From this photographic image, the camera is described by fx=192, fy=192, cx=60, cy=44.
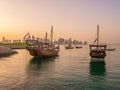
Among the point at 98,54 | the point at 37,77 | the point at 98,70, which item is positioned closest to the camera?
the point at 37,77

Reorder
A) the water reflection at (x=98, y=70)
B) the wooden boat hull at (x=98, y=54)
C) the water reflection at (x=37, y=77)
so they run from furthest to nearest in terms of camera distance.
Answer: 1. the wooden boat hull at (x=98, y=54)
2. the water reflection at (x=98, y=70)
3. the water reflection at (x=37, y=77)

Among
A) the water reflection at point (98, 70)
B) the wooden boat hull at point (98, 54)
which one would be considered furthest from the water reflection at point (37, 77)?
the wooden boat hull at point (98, 54)

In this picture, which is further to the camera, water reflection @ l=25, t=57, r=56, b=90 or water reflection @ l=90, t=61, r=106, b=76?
water reflection @ l=90, t=61, r=106, b=76

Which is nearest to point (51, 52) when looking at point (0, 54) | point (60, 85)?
point (0, 54)

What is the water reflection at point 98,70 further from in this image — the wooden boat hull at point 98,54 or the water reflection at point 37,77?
the wooden boat hull at point 98,54

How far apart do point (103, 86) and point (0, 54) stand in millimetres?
54911

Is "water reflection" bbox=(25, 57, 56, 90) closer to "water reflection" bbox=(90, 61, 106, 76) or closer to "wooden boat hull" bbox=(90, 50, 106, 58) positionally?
"water reflection" bbox=(90, 61, 106, 76)

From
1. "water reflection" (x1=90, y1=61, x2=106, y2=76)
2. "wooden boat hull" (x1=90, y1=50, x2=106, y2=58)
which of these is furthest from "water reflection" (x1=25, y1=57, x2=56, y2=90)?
"wooden boat hull" (x1=90, y1=50, x2=106, y2=58)

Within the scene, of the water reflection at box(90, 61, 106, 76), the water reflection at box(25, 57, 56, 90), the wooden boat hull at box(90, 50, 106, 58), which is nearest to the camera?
the water reflection at box(25, 57, 56, 90)

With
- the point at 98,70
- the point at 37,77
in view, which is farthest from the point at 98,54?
the point at 37,77

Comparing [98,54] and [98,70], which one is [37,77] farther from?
[98,54]

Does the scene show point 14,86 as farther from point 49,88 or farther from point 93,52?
point 93,52

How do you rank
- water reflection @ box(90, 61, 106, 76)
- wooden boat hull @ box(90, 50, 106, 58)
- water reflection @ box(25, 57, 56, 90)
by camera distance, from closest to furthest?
water reflection @ box(25, 57, 56, 90), water reflection @ box(90, 61, 106, 76), wooden boat hull @ box(90, 50, 106, 58)

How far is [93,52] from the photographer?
50406 millimetres
